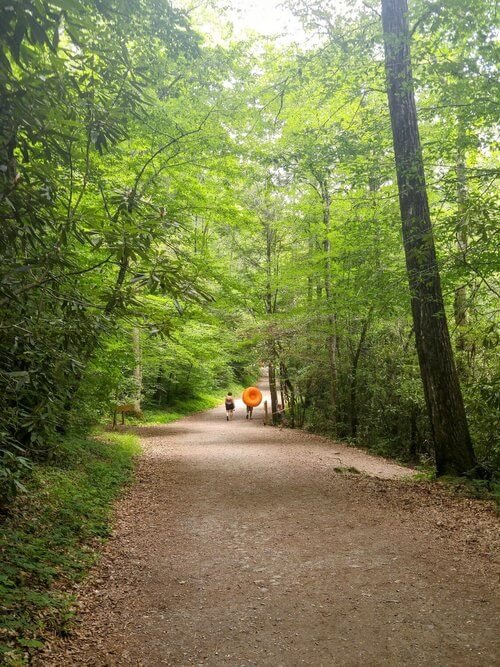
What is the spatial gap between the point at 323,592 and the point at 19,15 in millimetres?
4910

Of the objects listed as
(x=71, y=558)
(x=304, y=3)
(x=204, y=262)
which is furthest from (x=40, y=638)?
(x=304, y=3)

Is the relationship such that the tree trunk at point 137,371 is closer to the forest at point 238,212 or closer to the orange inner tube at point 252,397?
the forest at point 238,212

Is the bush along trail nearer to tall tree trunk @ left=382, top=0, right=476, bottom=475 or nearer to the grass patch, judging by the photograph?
the grass patch

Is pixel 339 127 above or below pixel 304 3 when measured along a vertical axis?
below

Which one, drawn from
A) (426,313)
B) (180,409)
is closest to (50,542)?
(426,313)

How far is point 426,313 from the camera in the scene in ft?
25.8

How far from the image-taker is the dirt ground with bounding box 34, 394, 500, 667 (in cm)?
345

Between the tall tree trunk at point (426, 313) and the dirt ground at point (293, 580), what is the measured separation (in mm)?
939

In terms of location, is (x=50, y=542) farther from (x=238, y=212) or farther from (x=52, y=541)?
(x=238, y=212)

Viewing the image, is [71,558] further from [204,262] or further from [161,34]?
[204,262]

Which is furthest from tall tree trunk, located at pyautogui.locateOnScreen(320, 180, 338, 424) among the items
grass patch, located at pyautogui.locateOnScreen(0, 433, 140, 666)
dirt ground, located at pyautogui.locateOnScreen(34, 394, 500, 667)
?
grass patch, located at pyautogui.locateOnScreen(0, 433, 140, 666)

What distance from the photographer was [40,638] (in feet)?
11.4

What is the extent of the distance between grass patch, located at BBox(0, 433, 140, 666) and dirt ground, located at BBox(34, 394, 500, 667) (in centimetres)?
22

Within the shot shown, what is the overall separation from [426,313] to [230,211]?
5755mm
